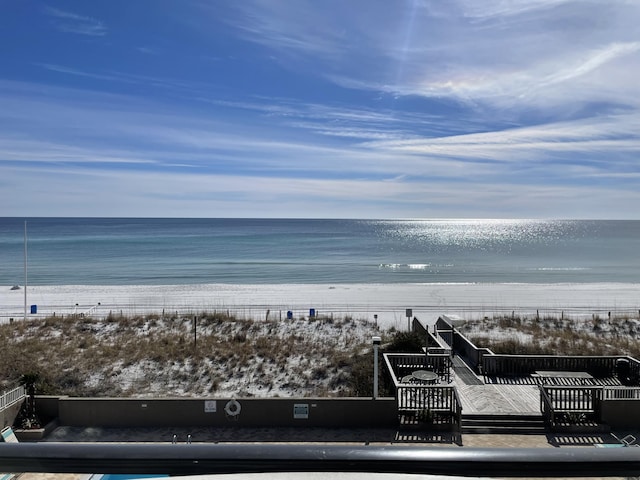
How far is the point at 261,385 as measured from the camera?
14.8 m

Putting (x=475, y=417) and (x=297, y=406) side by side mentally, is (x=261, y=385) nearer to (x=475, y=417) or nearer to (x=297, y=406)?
(x=297, y=406)


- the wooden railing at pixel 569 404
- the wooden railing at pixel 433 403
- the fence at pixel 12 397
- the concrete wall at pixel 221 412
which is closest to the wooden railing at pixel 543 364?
the wooden railing at pixel 569 404

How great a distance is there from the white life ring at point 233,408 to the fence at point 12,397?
15.3 feet

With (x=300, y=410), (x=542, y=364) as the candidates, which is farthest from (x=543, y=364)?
(x=300, y=410)

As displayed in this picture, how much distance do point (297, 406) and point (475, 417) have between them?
413 cm

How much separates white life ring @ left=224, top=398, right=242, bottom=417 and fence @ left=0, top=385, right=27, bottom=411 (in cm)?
467

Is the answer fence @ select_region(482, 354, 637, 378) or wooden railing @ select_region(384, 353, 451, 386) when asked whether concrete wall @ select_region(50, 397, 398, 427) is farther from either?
fence @ select_region(482, 354, 637, 378)

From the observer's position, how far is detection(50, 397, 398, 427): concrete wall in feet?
37.8

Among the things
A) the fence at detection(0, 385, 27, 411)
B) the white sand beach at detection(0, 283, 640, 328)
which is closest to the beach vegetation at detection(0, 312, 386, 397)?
the fence at detection(0, 385, 27, 411)

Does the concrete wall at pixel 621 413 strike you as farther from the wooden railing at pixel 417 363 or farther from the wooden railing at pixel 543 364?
the wooden railing at pixel 417 363

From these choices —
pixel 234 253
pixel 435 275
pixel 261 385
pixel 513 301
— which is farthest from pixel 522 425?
pixel 234 253

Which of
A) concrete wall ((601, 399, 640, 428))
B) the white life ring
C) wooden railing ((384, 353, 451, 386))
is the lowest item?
concrete wall ((601, 399, 640, 428))

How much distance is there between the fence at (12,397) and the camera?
1109 cm

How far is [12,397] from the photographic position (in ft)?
37.3
